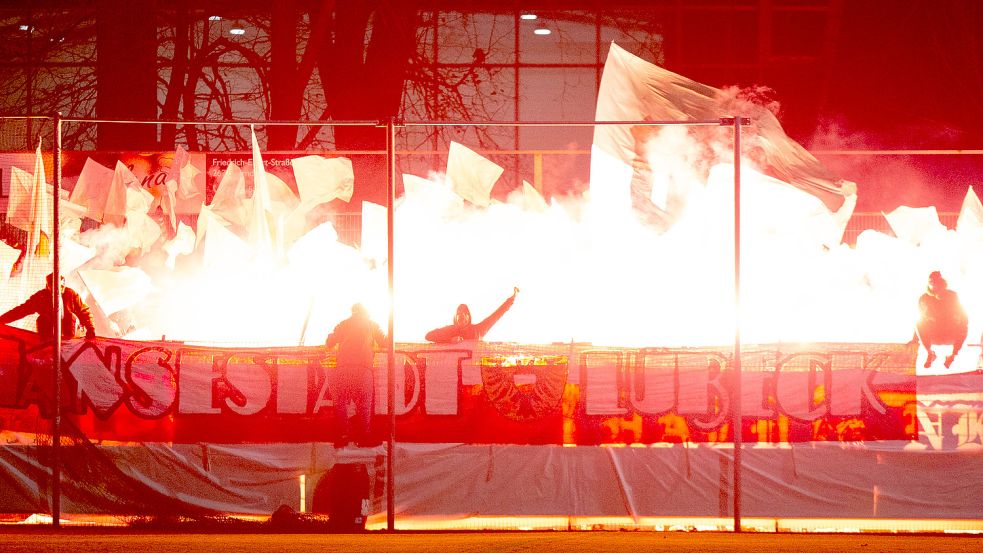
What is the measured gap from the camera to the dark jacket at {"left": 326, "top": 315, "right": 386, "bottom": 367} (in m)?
10.0

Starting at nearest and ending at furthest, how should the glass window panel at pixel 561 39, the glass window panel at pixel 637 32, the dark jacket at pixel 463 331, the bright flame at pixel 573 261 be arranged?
1. the dark jacket at pixel 463 331
2. the bright flame at pixel 573 261
3. the glass window panel at pixel 561 39
4. the glass window panel at pixel 637 32

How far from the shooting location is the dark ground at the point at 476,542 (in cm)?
825

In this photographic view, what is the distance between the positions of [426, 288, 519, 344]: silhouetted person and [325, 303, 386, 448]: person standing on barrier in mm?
1184

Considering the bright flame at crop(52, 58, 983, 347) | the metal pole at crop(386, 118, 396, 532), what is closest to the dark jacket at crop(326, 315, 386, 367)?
the metal pole at crop(386, 118, 396, 532)

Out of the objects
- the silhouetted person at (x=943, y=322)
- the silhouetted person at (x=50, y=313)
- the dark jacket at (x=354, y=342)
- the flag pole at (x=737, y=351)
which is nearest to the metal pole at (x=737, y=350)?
the flag pole at (x=737, y=351)

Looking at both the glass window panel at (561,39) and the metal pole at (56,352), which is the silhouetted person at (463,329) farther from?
the glass window panel at (561,39)

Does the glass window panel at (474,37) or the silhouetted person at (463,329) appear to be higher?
the glass window panel at (474,37)

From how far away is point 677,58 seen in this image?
984 inches

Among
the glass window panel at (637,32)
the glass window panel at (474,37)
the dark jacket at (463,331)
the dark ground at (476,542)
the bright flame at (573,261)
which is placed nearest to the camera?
the dark ground at (476,542)

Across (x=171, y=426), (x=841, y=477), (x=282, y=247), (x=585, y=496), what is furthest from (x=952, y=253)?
(x=171, y=426)

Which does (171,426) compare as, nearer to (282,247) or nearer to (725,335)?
(282,247)

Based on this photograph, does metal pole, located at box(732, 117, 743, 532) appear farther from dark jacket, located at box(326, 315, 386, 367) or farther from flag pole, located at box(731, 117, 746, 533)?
dark jacket, located at box(326, 315, 386, 367)

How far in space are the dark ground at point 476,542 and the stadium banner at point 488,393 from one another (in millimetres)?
926

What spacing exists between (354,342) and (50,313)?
3064 mm
